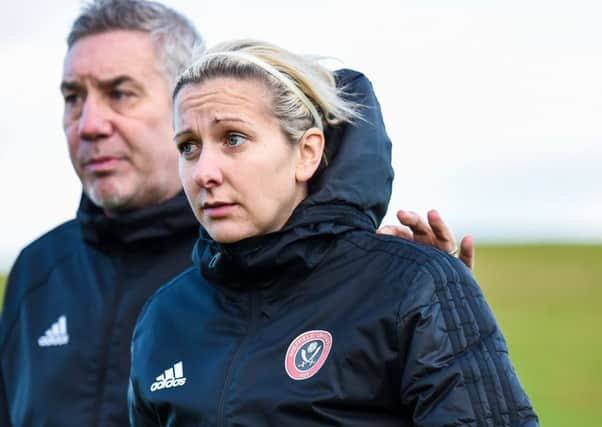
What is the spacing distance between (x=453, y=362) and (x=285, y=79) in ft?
3.36

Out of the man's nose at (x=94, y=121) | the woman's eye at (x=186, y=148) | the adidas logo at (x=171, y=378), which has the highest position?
the man's nose at (x=94, y=121)

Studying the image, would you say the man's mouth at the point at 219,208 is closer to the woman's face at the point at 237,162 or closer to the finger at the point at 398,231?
the woman's face at the point at 237,162

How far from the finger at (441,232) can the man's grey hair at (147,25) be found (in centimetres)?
154

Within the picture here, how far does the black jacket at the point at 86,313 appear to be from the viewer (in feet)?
15.5

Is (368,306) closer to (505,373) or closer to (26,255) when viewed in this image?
(505,373)

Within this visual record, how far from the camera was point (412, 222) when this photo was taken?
3.98m

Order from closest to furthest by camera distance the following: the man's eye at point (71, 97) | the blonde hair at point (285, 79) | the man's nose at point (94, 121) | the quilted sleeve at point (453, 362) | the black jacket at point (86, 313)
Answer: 1. the quilted sleeve at point (453, 362)
2. the blonde hair at point (285, 79)
3. the black jacket at point (86, 313)
4. the man's nose at point (94, 121)
5. the man's eye at point (71, 97)

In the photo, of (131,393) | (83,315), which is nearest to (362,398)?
(131,393)

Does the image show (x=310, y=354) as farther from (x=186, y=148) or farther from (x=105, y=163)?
(x=105, y=163)

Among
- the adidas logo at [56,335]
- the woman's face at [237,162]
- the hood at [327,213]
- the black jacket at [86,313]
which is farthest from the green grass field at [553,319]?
the woman's face at [237,162]

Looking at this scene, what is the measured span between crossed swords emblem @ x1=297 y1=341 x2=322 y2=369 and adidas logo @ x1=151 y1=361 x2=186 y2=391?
0.44 meters

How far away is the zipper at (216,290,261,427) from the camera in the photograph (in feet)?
11.6

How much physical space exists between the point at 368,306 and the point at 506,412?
501 millimetres

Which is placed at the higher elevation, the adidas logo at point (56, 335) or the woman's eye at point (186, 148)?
the woman's eye at point (186, 148)
